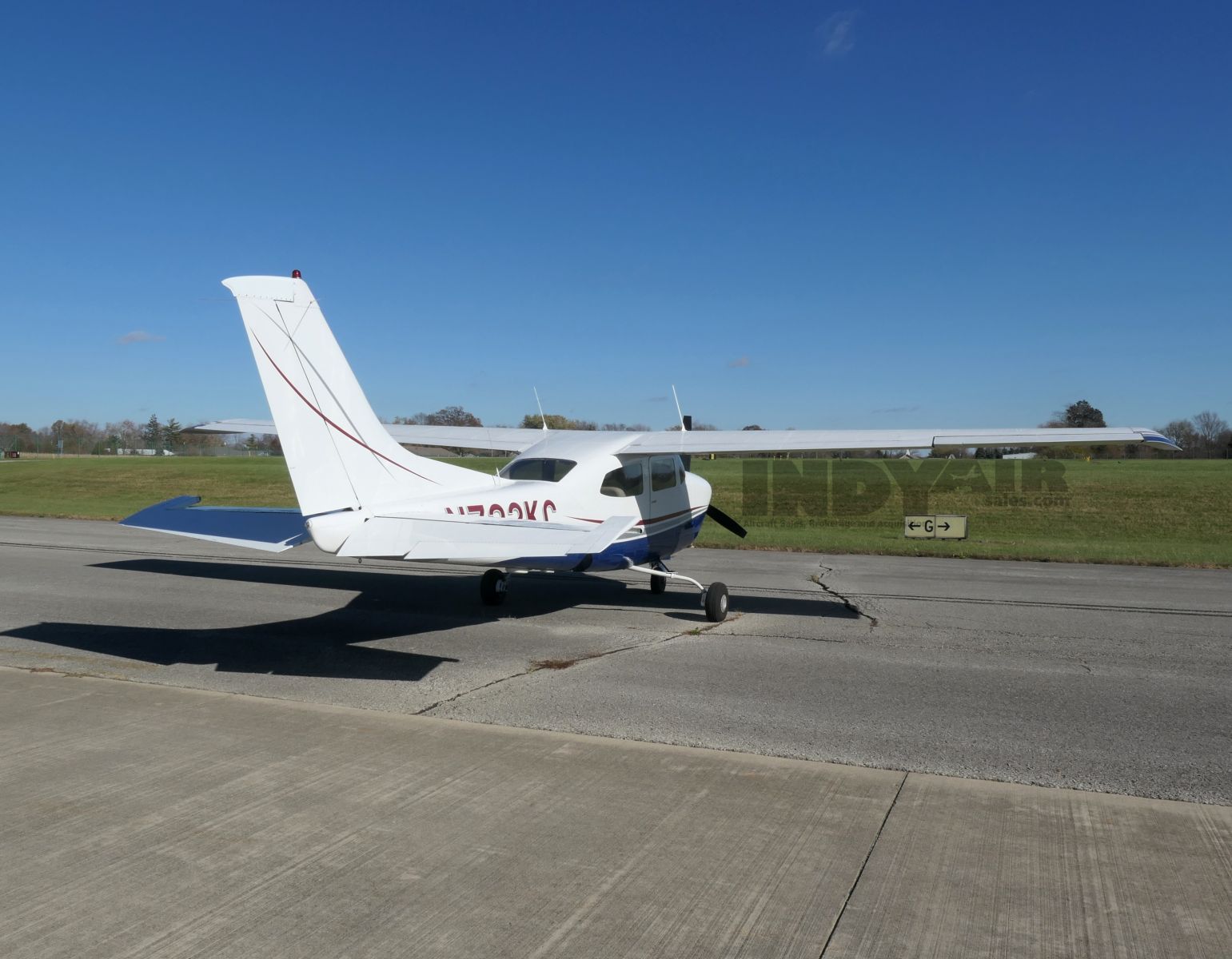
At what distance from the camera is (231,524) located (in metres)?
10.2

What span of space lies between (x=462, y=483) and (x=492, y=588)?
257cm

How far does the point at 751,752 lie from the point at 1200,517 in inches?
Answer: 1290

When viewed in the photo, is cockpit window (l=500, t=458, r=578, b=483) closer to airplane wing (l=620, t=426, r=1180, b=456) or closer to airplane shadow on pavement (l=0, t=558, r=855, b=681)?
airplane wing (l=620, t=426, r=1180, b=456)

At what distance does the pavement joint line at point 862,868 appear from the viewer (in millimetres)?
3760

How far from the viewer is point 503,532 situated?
29.0 feet

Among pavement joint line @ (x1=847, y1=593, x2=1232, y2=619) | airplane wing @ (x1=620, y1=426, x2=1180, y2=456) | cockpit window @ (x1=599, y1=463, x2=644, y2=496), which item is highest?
airplane wing @ (x1=620, y1=426, x2=1180, y2=456)

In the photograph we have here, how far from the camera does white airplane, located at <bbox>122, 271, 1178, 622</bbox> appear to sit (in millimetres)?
8305

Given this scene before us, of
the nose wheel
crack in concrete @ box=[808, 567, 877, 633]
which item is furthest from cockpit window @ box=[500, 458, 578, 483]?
crack in concrete @ box=[808, 567, 877, 633]

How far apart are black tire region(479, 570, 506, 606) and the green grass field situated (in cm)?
1044

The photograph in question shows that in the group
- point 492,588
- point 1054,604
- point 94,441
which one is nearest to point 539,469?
point 492,588

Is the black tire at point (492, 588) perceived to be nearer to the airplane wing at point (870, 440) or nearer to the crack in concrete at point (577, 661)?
the airplane wing at point (870, 440)

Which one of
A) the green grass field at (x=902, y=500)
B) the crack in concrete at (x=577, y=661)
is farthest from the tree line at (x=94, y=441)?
the crack in concrete at (x=577, y=661)

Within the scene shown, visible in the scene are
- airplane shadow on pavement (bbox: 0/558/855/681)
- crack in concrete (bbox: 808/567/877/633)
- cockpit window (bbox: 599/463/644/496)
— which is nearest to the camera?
airplane shadow on pavement (bbox: 0/558/855/681)

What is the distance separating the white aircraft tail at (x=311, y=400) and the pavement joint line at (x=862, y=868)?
214 inches
